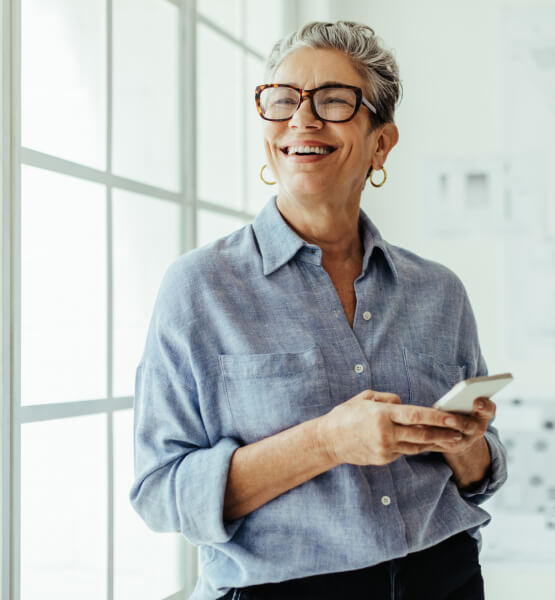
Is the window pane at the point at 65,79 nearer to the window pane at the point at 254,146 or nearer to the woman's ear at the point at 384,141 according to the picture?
the woman's ear at the point at 384,141

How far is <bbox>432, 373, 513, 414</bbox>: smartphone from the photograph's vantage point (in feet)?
3.07

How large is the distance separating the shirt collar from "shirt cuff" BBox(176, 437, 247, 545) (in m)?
0.31

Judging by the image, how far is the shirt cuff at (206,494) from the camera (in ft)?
3.51

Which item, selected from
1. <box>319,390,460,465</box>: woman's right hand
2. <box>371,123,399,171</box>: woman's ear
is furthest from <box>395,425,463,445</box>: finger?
<box>371,123,399,171</box>: woman's ear

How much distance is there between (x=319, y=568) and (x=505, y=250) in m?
1.68

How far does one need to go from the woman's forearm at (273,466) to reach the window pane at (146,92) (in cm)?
83

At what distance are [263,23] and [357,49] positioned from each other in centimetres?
132

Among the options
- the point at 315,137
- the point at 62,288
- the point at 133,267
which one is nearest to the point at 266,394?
the point at 315,137

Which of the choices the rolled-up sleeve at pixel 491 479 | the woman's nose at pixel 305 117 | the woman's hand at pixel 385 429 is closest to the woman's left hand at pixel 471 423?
the woman's hand at pixel 385 429

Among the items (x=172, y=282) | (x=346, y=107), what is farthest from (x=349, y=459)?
(x=346, y=107)

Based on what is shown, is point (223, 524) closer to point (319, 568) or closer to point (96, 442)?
point (319, 568)

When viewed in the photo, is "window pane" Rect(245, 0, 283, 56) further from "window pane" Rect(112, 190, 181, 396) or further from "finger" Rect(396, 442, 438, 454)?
"finger" Rect(396, 442, 438, 454)

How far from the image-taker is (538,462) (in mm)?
2463

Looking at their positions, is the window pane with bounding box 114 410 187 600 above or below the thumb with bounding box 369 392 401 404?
below
